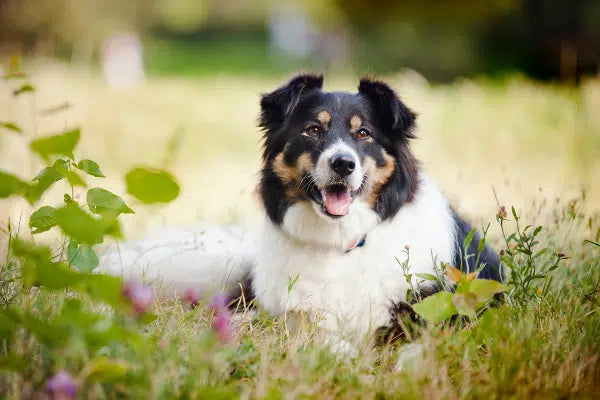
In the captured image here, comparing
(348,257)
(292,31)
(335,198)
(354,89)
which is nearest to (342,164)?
(335,198)

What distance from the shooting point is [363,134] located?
338 centimetres

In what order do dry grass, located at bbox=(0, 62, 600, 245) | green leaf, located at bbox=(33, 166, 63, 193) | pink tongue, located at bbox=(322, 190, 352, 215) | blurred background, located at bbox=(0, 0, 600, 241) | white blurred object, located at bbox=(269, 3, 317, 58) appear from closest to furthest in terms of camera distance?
green leaf, located at bbox=(33, 166, 63, 193) → pink tongue, located at bbox=(322, 190, 352, 215) → blurred background, located at bbox=(0, 0, 600, 241) → dry grass, located at bbox=(0, 62, 600, 245) → white blurred object, located at bbox=(269, 3, 317, 58)

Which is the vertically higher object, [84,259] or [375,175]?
[375,175]

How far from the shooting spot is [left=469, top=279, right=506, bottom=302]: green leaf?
2.50 m

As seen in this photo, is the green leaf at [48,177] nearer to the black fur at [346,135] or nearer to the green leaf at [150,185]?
the green leaf at [150,185]

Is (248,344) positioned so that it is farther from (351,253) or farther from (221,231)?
(221,231)

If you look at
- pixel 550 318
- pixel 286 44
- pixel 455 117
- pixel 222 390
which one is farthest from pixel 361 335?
pixel 286 44

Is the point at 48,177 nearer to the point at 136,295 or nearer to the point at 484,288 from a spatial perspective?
the point at 136,295

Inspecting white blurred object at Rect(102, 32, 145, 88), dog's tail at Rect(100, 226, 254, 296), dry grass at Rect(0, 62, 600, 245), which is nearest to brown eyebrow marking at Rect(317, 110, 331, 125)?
dog's tail at Rect(100, 226, 254, 296)

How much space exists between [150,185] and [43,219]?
78cm

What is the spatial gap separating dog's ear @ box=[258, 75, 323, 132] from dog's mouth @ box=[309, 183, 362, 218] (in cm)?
52

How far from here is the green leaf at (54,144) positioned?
85.3 inches

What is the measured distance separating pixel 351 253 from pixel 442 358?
0.90 m

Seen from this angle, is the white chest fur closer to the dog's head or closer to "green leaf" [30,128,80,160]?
the dog's head
